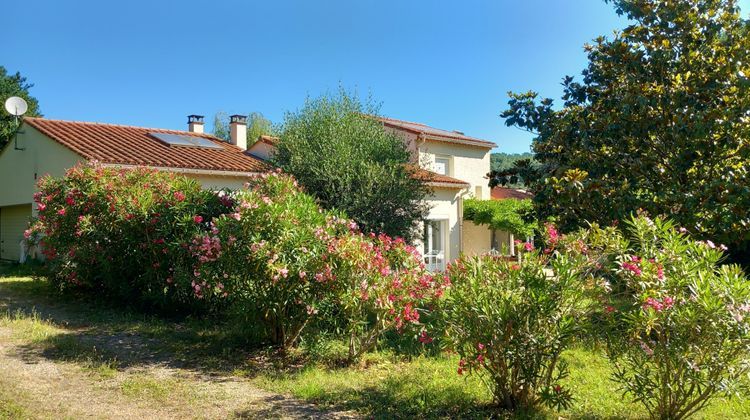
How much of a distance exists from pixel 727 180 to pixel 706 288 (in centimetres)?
457

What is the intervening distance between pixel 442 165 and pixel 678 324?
19776 millimetres

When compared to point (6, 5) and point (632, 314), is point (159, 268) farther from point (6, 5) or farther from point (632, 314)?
point (6, 5)

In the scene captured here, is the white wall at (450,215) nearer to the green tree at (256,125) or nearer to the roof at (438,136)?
the roof at (438,136)

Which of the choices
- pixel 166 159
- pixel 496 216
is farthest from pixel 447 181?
pixel 166 159

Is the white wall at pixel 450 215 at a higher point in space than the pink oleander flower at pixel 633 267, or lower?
higher

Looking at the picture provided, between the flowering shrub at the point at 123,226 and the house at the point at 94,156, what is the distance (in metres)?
3.30

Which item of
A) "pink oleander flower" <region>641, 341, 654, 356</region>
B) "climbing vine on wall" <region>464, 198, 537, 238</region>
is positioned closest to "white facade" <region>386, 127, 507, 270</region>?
"climbing vine on wall" <region>464, 198, 537, 238</region>

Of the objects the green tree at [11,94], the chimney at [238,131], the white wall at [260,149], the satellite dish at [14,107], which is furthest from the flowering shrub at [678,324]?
the green tree at [11,94]

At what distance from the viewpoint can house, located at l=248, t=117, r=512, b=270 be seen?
18953mm

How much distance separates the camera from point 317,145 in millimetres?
12195

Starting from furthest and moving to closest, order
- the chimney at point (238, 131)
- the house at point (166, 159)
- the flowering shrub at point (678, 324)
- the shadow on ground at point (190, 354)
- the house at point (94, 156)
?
the chimney at point (238, 131) < the house at point (166, 159) < the house at point (94, 156) < the shadow on ground at point (190, 354) < the flowering shrub at point (678, 324)

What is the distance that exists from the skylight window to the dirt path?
32.6 feet

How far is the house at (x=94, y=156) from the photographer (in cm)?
1466

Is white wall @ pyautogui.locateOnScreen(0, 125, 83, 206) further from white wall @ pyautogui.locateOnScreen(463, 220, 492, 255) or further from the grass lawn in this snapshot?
white wall @ pyautogui.locateOnScreen(463, 220, 492, 255)
